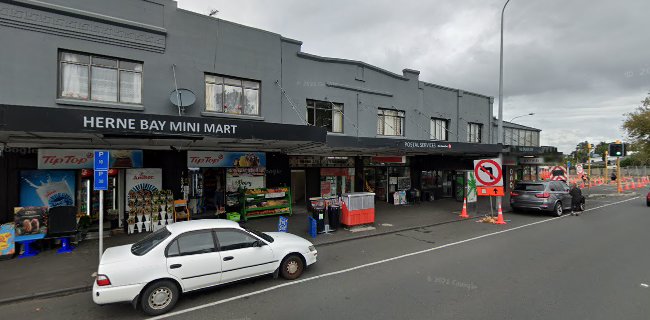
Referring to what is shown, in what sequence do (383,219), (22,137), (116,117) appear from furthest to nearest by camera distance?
1. (383,219)
2. (22,137)
3. (116,117)

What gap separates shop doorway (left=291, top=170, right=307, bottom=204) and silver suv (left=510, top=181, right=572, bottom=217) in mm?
10306

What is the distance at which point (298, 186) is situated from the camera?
15.8m

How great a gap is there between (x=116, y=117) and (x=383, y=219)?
386 inches

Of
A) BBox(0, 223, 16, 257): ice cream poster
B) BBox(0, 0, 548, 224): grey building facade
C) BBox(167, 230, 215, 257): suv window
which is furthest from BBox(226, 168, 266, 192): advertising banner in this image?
BBox(167, 230, 215, 257): suv window

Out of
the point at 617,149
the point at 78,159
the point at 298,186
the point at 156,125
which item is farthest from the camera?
the point at 617,149

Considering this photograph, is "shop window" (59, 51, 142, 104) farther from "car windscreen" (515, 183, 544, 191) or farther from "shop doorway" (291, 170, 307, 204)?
"car windscreen" (515, 183, 544, 191)

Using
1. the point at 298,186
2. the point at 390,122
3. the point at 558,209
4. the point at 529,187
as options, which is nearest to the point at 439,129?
the point at 390,122

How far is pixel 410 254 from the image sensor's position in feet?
25.9

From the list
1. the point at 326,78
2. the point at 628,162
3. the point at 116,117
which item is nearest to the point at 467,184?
the point at 326,78

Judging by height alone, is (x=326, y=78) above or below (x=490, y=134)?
above

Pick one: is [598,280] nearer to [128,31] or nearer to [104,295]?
[104,295]

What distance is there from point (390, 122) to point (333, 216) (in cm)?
868

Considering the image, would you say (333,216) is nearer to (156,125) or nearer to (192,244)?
(192,244)

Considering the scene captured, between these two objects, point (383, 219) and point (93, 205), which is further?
point (383, 219)
